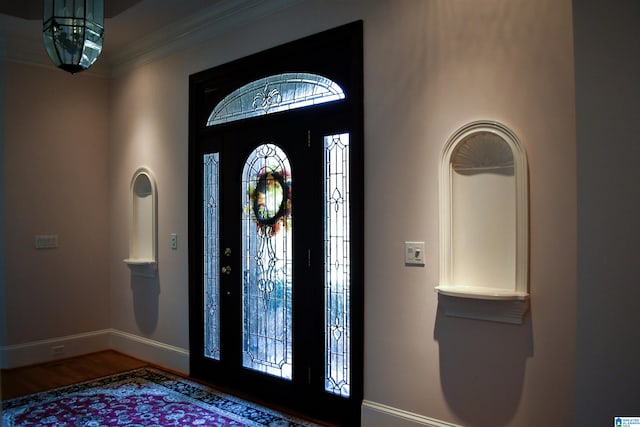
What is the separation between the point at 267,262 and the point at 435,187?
1475mm

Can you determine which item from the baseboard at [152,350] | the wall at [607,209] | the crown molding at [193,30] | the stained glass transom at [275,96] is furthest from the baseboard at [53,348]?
the wall at [607,209]

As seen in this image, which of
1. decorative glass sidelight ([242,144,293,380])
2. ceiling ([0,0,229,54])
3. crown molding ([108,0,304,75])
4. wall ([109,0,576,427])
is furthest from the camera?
ceiling ([0,0,229,54])

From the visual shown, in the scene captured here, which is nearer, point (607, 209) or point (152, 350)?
point (607, 209)

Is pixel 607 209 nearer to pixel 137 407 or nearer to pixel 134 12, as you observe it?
pixel 137 407

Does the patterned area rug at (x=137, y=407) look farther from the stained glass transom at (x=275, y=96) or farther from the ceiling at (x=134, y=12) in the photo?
the ceiling at (x=134, y=12)

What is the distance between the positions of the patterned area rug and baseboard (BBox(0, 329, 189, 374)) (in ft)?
1.12

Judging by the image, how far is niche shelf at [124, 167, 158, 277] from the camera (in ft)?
15.0

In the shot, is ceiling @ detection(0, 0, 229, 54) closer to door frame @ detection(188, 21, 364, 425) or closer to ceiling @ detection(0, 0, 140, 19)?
ceiling @ detection(0, 0, 140, 19)

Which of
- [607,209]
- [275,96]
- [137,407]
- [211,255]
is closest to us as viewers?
[607,209]

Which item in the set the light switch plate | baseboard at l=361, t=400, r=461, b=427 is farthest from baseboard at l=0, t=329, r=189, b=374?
A: the light switch plate

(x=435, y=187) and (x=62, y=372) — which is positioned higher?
(x=435, y=187)

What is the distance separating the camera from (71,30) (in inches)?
94.7

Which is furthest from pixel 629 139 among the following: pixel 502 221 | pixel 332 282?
pixel 332 282

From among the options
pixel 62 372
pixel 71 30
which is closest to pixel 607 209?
pixel 71 30
